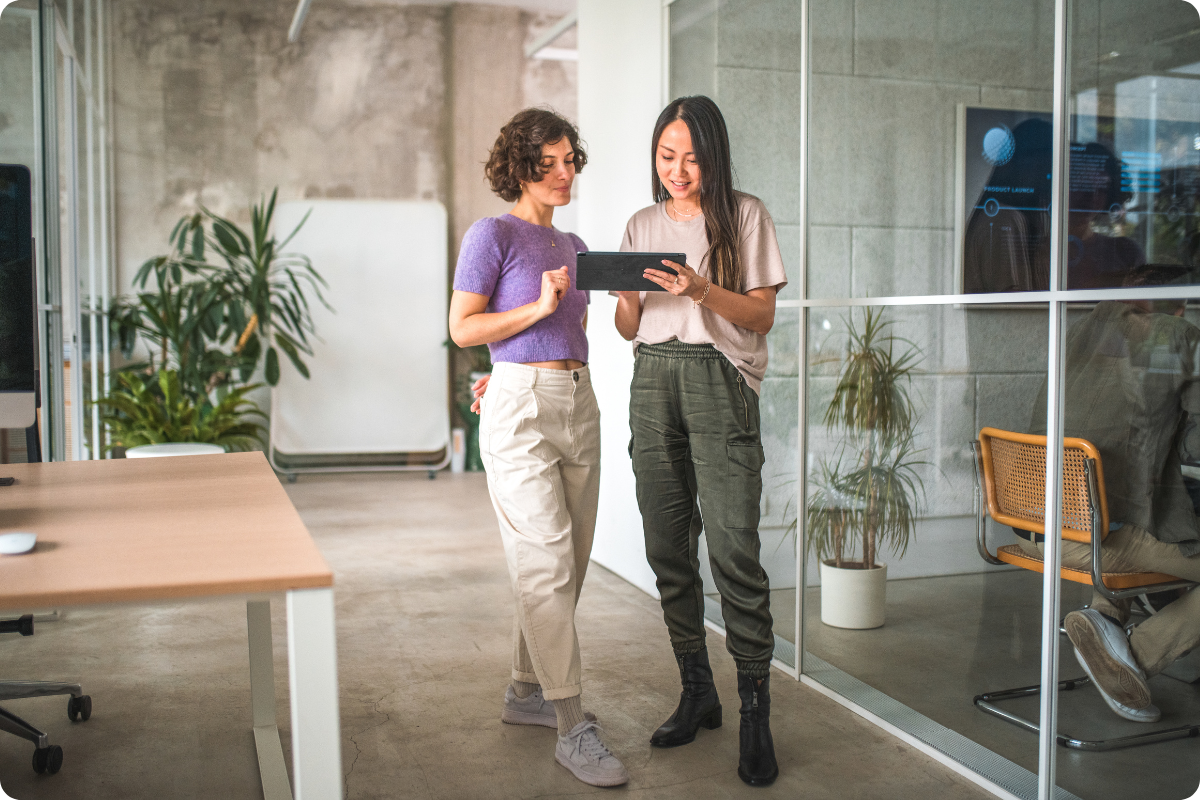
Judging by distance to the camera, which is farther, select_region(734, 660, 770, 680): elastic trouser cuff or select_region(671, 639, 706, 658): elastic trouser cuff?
select_region(671, 639, 706, 658): elastic trouser cuff

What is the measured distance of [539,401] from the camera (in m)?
2.39

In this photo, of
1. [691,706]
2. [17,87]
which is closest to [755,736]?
[691,706]

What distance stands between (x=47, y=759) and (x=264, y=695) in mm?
521

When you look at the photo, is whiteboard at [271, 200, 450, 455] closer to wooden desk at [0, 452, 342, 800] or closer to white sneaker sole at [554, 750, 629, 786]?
wooden desk at [0, 452, 342, 800]

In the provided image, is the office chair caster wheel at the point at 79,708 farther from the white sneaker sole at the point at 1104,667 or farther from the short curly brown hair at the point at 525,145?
the white sneaker sole at the point at 1104,667

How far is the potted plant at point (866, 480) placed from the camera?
2.66 metres

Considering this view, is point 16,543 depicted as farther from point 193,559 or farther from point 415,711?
point 415,711

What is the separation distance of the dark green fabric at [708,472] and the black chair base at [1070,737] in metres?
0.56

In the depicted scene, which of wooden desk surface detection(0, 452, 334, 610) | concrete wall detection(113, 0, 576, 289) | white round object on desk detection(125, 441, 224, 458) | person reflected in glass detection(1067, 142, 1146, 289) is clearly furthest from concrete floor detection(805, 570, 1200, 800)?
concrete wall detection(113, 0, 576, 289)

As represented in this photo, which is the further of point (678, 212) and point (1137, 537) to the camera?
point (678, 212)

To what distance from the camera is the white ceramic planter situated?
9.22 feet

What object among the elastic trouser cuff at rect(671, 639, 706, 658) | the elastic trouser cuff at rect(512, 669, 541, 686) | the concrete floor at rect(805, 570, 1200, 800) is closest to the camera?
the concrete floor at rect(805, 570, 1200, 800)

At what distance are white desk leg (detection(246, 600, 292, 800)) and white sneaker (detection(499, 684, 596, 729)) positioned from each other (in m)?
0.62

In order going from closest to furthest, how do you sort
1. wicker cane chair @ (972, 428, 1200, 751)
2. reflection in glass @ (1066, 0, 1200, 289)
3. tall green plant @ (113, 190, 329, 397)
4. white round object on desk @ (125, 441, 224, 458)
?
reflection in glass @ (1066, 0, 1200, 289), wicker cane chair @ (972, 428, 1200, 751), white round object on desk @ (125, 441, 224, 458), tall green plant @ (113, 190, 329, 397)
